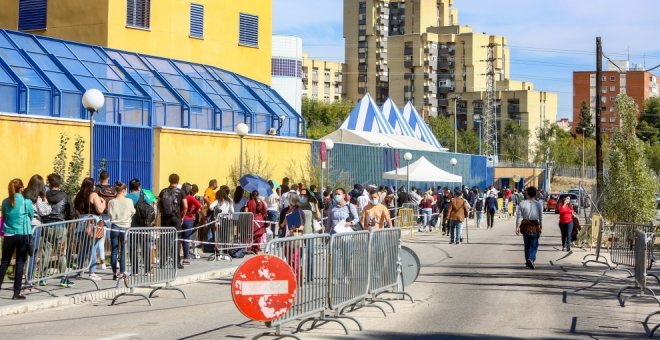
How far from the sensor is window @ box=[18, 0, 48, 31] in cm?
3938

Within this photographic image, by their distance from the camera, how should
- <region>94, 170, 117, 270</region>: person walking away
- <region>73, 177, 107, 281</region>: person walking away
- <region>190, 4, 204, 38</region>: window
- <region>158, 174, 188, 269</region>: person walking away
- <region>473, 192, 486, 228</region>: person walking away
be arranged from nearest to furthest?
<region>73, 177, 107, 281</region>: person walking away
<region>94, 170, 117, 270</region>: person walking away
<region>158, 174, 188, 269</region>: person walking away
<region>190, 4, 204, 38</region>: window
<region>473, 192, 486, 228</region>: person walking away

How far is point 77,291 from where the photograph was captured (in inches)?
668

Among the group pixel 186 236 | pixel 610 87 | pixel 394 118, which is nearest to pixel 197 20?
pixel 186 236

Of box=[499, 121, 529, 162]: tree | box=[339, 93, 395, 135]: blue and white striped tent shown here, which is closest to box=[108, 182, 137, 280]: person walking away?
box=[339, 93, 395, 135]: blue and white striped tent

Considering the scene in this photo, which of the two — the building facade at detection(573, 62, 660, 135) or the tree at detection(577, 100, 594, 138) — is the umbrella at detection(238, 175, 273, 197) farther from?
the building facade at detection(573, 62, 660, 135)

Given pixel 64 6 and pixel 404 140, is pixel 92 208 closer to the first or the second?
pixel 64 6

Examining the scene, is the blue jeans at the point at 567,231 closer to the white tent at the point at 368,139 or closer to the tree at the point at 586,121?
the white tent at the point at 368,139

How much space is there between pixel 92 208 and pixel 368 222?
16.8 ft

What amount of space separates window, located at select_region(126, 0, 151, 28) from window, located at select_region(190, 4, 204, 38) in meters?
2.64

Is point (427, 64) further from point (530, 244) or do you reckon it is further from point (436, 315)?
point (436, 315)

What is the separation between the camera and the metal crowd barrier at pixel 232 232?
23203 millimetres

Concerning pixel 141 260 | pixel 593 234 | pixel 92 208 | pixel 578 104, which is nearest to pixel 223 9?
pixel 593 234

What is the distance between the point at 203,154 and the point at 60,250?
1750cm

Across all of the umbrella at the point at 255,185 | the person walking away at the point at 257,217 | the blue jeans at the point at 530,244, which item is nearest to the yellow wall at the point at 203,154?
the umbrella at the point at 255,185
